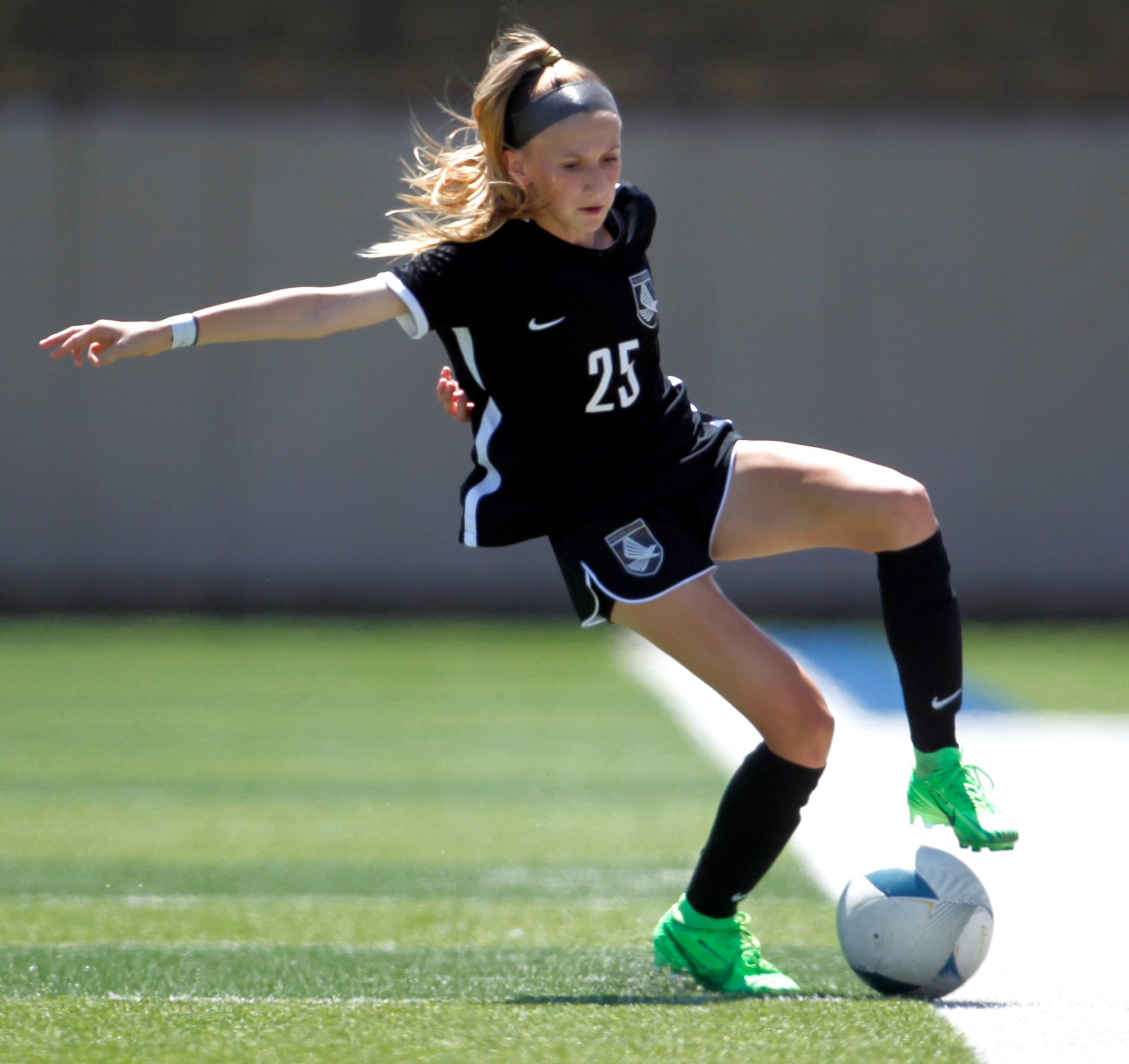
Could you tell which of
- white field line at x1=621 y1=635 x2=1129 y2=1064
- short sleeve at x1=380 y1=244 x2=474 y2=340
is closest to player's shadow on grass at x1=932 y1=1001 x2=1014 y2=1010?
white field line at x1=621 y1=635 x2=1129 y2=1064

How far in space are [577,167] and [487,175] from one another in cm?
24

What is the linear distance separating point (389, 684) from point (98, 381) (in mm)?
5118

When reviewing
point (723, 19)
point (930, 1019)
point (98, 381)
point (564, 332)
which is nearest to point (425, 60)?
point (723, 19)

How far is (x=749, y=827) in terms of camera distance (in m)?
3.94

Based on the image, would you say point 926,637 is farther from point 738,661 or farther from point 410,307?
point 410,307

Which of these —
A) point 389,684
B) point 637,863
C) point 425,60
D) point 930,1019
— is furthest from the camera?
point 425,60

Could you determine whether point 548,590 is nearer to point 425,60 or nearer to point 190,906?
point 425,60

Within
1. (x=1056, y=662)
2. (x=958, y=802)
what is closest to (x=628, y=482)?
(x=958, y=802)

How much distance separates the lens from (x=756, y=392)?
13.8 m

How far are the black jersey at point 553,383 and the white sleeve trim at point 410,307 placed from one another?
51 mm

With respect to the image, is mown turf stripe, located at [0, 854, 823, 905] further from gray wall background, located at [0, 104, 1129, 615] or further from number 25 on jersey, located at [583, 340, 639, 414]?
gray wall background, located at [0, 104, 1129, 615]

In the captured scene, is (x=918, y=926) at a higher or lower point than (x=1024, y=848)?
higher

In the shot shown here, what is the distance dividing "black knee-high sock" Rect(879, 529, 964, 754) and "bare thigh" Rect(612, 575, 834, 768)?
0.76ft

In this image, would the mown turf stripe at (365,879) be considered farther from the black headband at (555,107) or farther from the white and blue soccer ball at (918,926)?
the black headband at (555,107)
